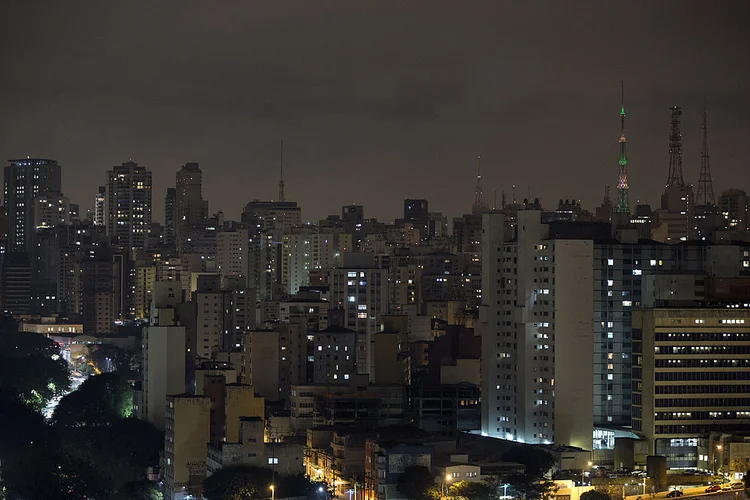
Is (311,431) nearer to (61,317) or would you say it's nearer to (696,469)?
(696,469)

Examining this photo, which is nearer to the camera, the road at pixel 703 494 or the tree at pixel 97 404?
the road at pixel 703 494

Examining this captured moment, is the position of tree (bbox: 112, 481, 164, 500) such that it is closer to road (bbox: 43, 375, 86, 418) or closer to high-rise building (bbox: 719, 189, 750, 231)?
road (bbox: 43, 375, 86, 418)

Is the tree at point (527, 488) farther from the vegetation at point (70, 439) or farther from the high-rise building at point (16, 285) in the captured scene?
the high-rise building at point (16, 285)

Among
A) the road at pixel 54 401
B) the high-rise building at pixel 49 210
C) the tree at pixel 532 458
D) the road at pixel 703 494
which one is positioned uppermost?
the high-rise building at pixel 49 210

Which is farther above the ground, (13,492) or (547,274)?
(547,274)

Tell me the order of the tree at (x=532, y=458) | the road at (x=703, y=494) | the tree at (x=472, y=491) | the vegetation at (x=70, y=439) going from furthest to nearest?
the vegetation at (x=70, y=439)
the tree at (x=532, y=458)
the tree at (x=472, y=491)
the road at (x=703, y=494)

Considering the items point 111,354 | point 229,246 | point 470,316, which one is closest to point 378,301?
point 470,316

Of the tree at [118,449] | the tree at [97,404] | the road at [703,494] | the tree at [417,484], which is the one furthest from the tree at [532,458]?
the tree at [97,404]

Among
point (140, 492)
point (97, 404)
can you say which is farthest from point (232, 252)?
point (140, 492)
